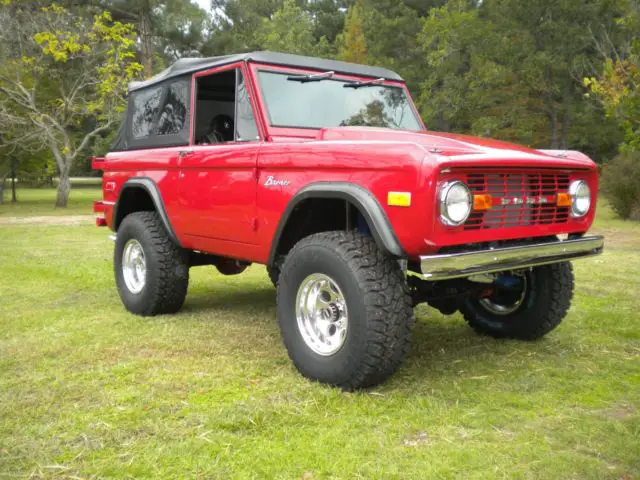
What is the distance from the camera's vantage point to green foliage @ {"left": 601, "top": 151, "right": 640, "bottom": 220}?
16500 mm

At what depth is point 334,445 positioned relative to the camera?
3.02 m

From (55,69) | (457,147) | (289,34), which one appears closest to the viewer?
(457,147)

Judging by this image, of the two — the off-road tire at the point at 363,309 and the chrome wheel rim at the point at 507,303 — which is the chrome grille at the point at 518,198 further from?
the chrome wheel rim at the point at 507,303

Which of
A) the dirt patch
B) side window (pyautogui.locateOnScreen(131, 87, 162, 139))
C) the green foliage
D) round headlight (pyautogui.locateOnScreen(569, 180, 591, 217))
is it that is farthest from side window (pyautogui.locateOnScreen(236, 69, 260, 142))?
the green foliage

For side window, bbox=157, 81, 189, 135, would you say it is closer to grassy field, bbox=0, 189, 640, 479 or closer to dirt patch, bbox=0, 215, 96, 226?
grassy field, bbox=0, 189, 640, 479

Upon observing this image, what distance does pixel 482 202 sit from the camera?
11.5 feet

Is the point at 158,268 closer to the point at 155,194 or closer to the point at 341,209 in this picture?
the point at 155,194

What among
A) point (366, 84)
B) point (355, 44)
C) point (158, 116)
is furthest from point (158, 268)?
point (355, 44)

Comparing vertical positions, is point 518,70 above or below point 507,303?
above

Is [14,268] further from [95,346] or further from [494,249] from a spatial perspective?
[494,249]

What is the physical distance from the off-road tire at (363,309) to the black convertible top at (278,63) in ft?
5.24

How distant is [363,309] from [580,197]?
1.75 metres

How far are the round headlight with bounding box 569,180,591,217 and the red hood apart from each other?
0.44 feet

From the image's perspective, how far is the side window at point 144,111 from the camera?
5816 millimetres
